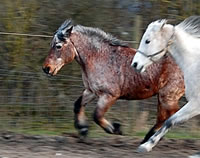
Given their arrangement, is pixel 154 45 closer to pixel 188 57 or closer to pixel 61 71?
pixel 188 57

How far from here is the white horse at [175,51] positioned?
22.1ft

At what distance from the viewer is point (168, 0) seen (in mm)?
10023

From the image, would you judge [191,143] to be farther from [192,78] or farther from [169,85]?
[192,78]

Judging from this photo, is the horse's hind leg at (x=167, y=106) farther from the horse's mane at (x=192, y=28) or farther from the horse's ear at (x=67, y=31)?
the horse's ear at (x=67, y=31)

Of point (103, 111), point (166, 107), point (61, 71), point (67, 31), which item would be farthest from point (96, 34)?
point (61, 71)

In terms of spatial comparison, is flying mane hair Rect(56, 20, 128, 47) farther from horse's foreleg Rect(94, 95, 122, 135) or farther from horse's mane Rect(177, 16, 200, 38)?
horse's mane Rect(177, 16, 200, 38)

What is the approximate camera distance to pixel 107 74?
7.81 meters

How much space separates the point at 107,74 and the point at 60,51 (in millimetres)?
751

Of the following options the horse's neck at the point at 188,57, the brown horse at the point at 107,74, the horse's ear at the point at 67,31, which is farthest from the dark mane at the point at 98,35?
the horse's neck at the point at 188,57

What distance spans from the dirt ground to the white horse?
0.67 metres

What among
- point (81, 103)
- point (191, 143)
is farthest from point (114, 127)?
point (191, 143)

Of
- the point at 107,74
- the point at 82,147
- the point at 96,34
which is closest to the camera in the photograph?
the point at 82,147

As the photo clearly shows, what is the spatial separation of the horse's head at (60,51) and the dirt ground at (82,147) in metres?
1.03

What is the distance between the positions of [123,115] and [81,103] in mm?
1428
